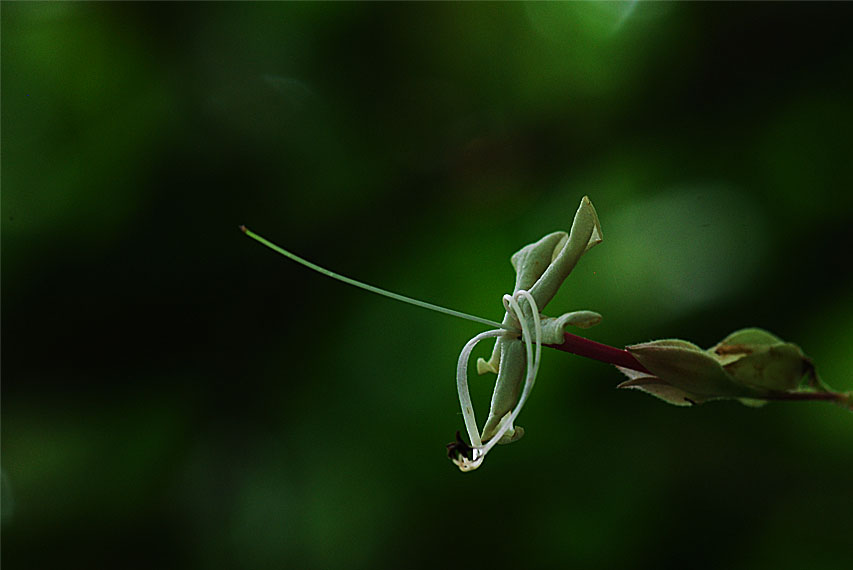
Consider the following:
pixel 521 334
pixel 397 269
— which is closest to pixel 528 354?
pixel 521 334

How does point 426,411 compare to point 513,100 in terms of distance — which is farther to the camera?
point 513,100

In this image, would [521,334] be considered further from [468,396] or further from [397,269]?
[397,269]

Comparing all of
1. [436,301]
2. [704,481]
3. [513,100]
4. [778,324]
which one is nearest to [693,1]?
[513,100]

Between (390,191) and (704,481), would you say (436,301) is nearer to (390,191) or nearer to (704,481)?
(390,191)

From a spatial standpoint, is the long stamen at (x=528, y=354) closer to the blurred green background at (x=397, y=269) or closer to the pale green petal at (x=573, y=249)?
the pale green petal at (x=573, y=249)

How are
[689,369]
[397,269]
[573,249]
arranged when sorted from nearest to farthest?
[689,369], [573,249], [397,269]
